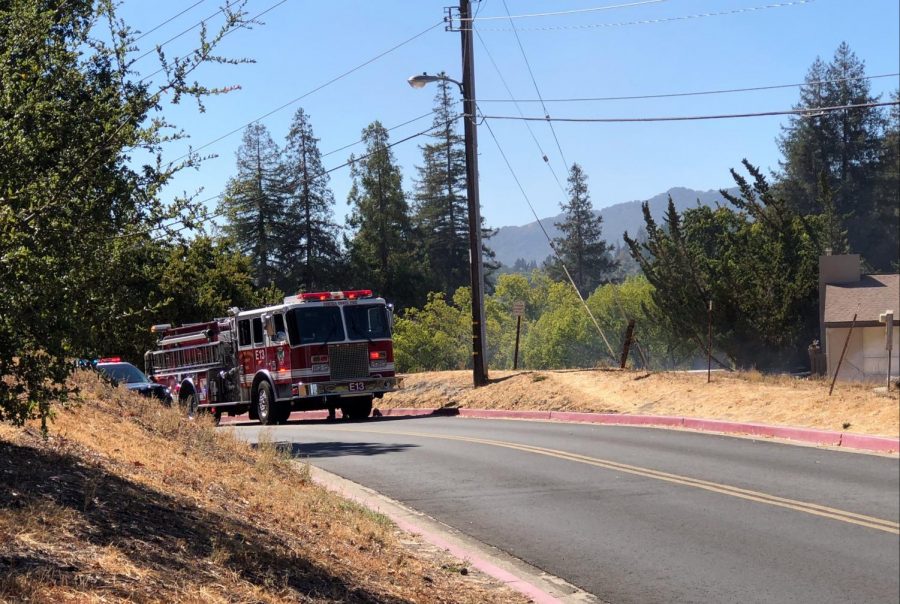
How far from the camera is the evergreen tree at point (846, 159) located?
2625cm

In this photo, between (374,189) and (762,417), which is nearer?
(762,417)

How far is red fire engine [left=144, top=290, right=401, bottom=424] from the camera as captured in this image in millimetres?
21828

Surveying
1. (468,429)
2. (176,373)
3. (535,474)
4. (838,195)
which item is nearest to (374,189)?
(838,195)

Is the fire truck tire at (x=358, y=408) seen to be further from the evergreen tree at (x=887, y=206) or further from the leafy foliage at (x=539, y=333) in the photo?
the leafy foliage at (x=539, y=333)

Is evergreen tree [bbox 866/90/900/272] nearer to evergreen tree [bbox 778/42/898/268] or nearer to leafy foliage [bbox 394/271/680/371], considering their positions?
evergreen tree [bbox 778/42/898/268]

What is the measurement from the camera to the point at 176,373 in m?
26.5

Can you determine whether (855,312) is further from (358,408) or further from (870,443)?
(870,443)

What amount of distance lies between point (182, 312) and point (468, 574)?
97.1ft

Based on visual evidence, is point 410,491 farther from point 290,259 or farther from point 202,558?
point 290,259

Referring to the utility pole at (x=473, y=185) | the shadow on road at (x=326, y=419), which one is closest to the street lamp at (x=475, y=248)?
the utility pole at (x=473, y=185)

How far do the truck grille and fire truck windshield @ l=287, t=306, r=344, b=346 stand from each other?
27 cm

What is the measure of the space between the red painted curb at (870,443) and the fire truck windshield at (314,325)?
11.8 m

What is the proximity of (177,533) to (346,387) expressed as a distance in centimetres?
1589

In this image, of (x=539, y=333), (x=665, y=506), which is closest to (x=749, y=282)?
(x=665, y=506)
